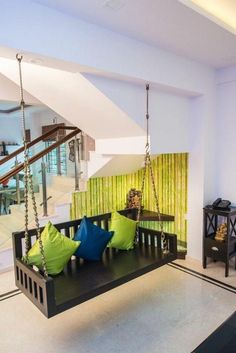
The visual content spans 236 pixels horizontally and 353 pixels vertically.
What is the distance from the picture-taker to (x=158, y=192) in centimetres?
454

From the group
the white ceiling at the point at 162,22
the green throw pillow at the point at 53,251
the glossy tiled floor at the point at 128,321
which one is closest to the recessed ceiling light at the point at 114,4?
the white ceiling at the point at 162,22

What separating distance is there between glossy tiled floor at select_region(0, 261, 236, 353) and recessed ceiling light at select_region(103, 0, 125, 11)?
2.80 meters

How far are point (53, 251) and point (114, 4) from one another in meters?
2.14

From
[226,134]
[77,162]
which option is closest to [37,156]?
[77,162]

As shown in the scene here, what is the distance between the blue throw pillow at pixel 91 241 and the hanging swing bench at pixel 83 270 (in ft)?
0.27

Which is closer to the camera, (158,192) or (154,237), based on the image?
(154,237)

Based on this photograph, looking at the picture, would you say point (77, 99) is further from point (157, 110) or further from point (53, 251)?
point (53, 251)

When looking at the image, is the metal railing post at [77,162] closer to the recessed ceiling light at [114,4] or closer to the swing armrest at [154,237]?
the swing armrest at [154,237]

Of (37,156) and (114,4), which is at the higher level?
(114,4)

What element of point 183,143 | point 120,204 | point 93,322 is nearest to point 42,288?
point 93,322

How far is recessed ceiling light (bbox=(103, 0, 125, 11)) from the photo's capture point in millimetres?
1947

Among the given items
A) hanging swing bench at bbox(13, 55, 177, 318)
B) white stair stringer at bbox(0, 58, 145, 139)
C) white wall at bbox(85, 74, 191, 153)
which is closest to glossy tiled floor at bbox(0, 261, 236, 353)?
hanging swing bench at bbox(13, 55, 177, 318)

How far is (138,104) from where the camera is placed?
9.89 ft

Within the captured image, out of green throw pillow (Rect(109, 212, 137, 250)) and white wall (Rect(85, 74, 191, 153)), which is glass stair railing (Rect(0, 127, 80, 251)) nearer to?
green throw pillow (Rect(109, 212, 137, 250))
